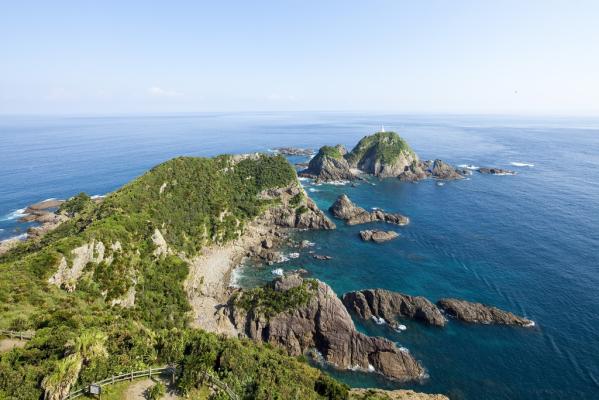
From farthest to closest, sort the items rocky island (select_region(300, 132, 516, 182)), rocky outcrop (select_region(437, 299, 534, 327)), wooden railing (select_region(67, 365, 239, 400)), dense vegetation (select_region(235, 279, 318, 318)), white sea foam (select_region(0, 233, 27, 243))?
1. rocky island (select_region(300, 132, 516, 182))
2. white sea foam (select_region(0, 233, 27, 243))
3. rocky outcrop (select_region(437, 299, 534, 327))
4. dense vegetation (select_region(235, 279, 318, 318))
5. wooden railing (select_region(67, 365, 239, 400))

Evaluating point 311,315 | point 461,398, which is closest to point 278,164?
point 311,315

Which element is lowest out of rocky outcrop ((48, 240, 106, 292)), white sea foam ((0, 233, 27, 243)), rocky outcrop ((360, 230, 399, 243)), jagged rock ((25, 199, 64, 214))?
rocky outcrop ((360, 230, 399, 243))

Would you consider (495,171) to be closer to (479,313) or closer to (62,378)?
(479,313)

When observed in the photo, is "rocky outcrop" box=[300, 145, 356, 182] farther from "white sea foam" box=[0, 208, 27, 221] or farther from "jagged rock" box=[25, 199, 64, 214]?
"white sea foam" box=[0, 208, 27, 221]

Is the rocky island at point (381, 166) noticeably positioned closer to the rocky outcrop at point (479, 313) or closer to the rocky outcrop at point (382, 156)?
the rocky outcrop at point (382, 156)

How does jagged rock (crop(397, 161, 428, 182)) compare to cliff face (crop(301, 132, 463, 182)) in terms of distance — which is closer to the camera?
jagged rock (crop(397, 161, 428, 182))

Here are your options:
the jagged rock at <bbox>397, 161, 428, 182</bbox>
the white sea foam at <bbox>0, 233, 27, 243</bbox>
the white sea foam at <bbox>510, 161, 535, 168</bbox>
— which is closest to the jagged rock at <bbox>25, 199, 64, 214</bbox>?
the white sea foam at <bbox>0, 233, 27, 243</bbox>
